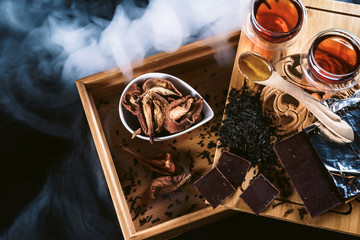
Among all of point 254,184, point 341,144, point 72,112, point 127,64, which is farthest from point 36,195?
point 341,144

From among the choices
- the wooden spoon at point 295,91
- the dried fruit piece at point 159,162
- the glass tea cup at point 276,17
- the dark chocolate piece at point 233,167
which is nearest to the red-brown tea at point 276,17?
the glass tea cup at point 276,17

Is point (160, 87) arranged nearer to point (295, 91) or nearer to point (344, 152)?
point (295, 91)

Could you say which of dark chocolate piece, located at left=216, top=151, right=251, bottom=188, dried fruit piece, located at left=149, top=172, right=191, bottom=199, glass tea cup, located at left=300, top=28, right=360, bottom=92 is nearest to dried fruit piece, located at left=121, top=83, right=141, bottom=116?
dried fruit piece, located at left=149, top=172, right=191, bottom=199

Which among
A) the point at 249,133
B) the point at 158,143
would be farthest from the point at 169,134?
the point at 249,133

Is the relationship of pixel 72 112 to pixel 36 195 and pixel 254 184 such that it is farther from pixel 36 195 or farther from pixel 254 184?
pixel 254 184

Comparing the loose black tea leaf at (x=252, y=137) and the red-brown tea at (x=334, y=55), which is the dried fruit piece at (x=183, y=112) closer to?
the loose black tea leaf at (x=252, y=137)

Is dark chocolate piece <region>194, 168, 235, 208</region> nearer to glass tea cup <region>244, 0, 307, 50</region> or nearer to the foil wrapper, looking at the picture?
the foil wrapper
